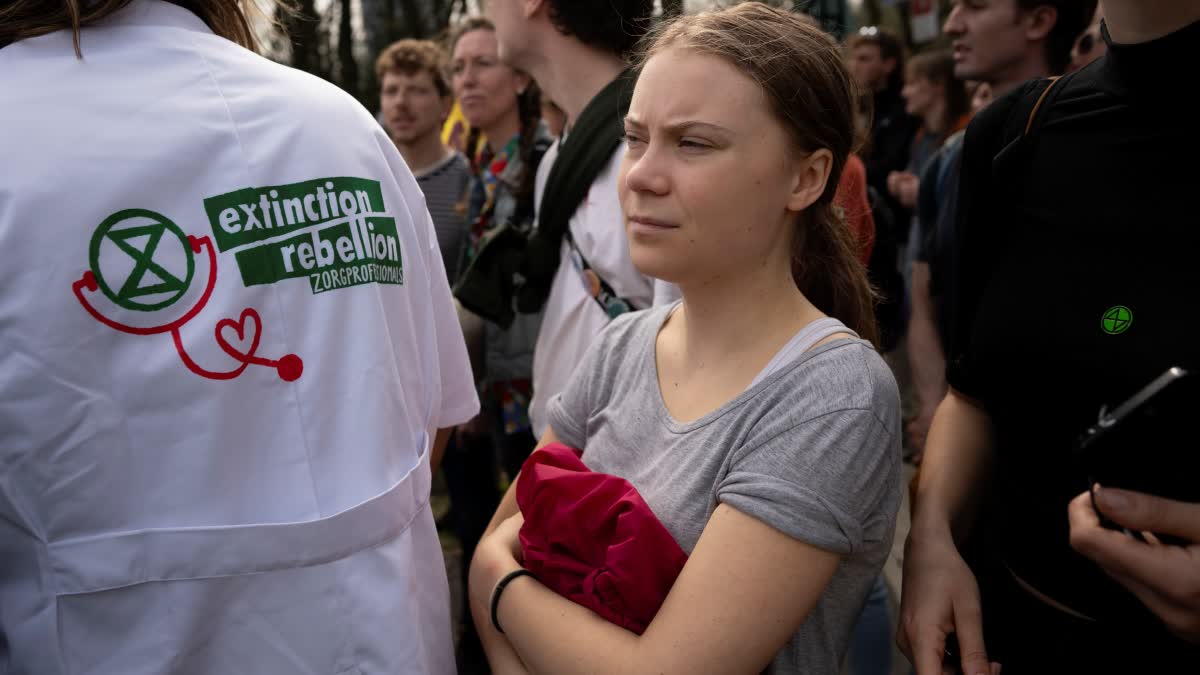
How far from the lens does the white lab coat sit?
3.97ft

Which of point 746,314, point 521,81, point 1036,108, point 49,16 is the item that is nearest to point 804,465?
point 746,314

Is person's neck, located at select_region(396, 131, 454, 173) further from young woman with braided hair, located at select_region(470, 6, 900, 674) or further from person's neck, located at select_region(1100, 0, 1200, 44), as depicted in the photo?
person's neck, located at select_region(1100, 0, 1200, 44)

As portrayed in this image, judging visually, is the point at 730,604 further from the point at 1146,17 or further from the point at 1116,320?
the point at 1146,17

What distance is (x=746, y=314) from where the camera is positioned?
144cm

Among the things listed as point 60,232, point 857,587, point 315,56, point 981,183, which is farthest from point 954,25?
point 315,56

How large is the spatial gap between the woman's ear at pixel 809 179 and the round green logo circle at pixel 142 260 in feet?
2.88

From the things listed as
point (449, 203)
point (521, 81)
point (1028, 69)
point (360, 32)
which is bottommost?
point (360, 32)

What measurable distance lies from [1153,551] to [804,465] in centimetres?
40

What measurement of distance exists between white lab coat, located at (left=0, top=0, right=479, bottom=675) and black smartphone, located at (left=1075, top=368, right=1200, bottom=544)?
Result: 99 cm

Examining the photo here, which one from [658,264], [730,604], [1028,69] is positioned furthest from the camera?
[1028,69]

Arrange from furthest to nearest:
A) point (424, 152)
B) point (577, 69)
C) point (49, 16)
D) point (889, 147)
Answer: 1. point (889, 147)
2. point (424, 152)
3. point (577, 69)
4. point (49, 16)

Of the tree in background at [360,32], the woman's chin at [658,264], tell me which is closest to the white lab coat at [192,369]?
the woman's chin at [658,264]

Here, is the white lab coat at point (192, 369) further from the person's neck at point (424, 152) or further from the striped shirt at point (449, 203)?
the person's neck at point (424, 152)

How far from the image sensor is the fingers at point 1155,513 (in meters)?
1.04
